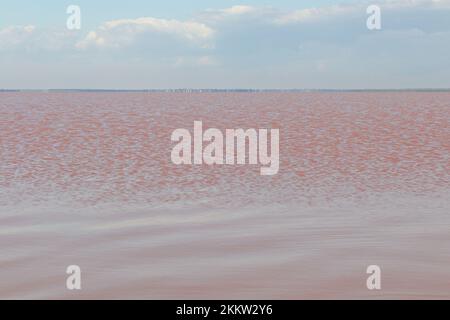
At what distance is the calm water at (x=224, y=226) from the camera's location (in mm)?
9094

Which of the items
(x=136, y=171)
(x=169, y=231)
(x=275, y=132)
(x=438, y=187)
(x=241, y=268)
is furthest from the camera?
(x=275, y=132)

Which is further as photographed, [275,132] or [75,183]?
[275,132]

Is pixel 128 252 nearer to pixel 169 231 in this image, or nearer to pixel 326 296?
pixel 169 231

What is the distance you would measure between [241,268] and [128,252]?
1.80m

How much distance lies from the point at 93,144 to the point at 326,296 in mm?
20323

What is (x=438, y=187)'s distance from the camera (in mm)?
16328

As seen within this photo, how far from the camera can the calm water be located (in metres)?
9.09

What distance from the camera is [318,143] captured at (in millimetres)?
27750

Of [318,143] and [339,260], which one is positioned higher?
[318,143]

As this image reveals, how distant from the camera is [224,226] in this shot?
12.4 metres
